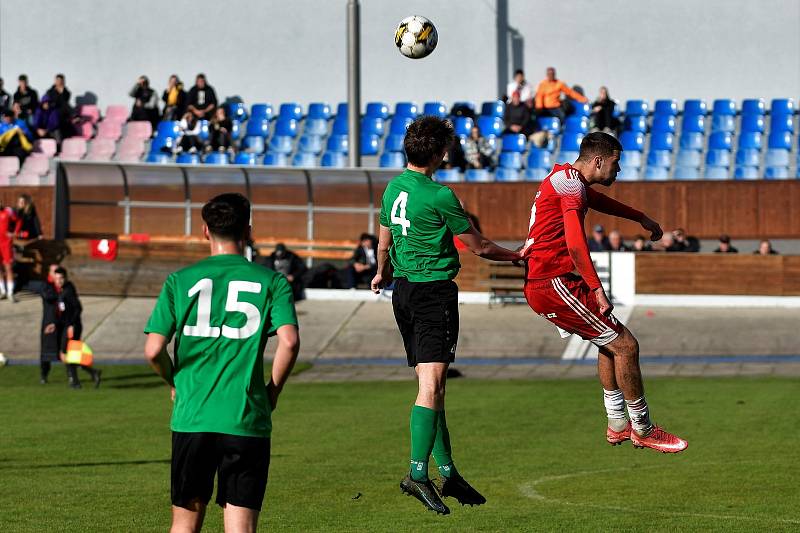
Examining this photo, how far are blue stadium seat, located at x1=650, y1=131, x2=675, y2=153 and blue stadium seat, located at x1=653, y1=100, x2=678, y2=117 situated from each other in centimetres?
104

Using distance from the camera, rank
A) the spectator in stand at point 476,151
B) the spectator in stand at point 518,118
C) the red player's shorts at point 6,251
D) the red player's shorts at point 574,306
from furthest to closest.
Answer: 1. the spectator in stand at point 518,118
2. the spectator in stand at point 476,151
3. the red player's shorts at point 6,251
4. the red player's shorts at point 574,306

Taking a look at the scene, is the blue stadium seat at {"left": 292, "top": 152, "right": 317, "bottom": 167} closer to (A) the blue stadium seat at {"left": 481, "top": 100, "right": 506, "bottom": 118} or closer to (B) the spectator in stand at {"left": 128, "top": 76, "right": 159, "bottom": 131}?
(A) the blue stadium seat at {"left": 481, "top": 100, "right": 506, "bottom": 118}

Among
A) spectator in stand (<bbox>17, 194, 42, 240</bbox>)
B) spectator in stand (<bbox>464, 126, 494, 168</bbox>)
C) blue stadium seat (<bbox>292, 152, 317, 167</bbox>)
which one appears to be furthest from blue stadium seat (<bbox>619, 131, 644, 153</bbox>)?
spectator in stand (<bbox>17, 194, 42, 240</bbox>)

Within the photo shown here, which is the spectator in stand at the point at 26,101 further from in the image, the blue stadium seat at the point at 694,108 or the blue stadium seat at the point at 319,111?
the blue stadium seat at the point at 694,108

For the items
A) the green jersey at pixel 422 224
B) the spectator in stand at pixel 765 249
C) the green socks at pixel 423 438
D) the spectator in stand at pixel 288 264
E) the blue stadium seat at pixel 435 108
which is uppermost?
the blue stadium seat at pixel 435 108

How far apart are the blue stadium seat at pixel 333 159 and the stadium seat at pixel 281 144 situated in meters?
1.27

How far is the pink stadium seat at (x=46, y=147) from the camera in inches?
1441

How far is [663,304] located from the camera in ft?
98.7

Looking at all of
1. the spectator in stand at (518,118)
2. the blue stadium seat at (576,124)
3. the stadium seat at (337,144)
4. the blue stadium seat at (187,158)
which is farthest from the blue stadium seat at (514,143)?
the blue stadium seat at (187,158)

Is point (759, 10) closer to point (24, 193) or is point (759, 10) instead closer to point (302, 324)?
point (302, 324)

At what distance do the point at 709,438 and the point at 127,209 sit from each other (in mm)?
18703

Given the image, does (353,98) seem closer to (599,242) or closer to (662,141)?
(599,242)

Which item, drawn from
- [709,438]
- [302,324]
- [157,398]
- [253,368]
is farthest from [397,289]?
[302,324]

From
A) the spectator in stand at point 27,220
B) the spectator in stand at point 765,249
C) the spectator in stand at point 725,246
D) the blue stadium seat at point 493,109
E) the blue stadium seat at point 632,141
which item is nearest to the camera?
the spectator in stand at point 765,249
